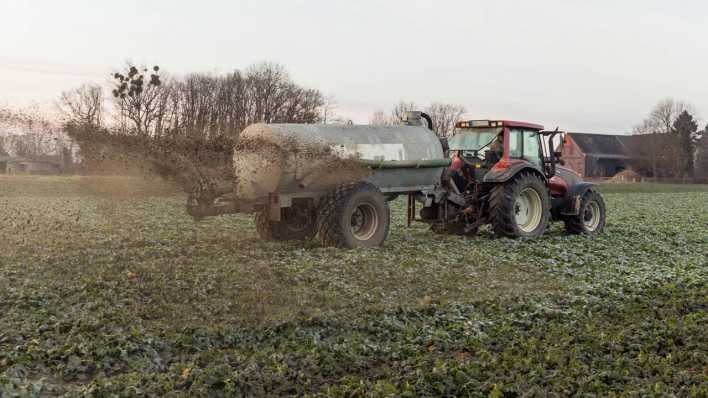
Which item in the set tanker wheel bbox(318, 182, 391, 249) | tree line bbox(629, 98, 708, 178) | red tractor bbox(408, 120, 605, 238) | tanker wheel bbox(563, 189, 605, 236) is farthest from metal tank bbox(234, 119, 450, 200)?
tree line bbox(629, 98, 708, 178)

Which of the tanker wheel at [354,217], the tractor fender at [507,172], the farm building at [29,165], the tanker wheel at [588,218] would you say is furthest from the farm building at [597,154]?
the tanker wheel at [354,217]

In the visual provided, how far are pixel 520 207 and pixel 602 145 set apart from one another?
9188 cm

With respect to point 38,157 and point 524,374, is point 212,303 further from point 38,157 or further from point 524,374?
point 38,157

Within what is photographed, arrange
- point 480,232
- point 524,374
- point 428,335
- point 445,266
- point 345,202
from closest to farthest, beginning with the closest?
point 524,374 < point 428,335 < point 445,266 < point 345,202 < point 480,232

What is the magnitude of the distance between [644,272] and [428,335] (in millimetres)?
5586

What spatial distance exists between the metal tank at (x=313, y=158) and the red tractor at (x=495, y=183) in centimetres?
133

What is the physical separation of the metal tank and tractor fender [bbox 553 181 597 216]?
479 centimetres

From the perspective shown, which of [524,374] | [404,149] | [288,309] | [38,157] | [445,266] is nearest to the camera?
[524,374]

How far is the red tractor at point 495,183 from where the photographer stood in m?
15.0

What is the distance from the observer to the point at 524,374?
20.8 feet

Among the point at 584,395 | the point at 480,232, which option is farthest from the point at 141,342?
the point at 480,232

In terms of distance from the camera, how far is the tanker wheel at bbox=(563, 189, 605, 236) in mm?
16703

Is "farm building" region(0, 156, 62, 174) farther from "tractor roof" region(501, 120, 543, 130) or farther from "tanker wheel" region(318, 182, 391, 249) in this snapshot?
"tractor roof" region(501, 120, 543, 130)

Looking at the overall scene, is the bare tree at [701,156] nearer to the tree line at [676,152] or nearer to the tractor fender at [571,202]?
the tree line at [676,152]
